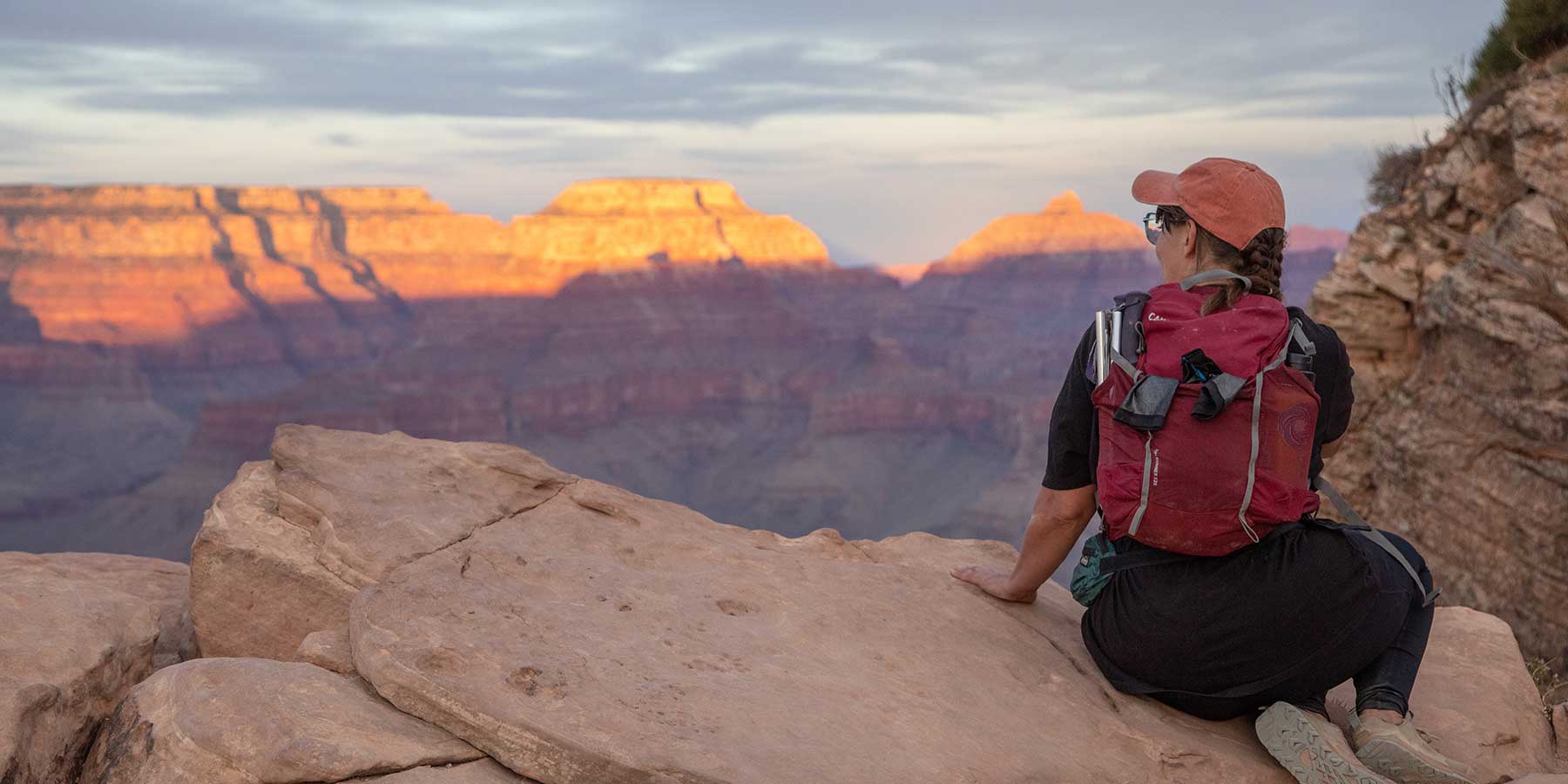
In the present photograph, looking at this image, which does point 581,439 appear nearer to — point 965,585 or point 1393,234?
point 1393,234

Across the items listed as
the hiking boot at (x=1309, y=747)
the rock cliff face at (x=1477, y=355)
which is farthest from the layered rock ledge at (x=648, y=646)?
the rock cliff face at (x=1477, y=355)

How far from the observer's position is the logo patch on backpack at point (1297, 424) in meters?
2.93

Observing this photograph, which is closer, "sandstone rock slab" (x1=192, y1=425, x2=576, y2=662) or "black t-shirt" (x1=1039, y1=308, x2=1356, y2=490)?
"black t-shirt" (x1=1039, y1=308, x2=1356, y2=490)

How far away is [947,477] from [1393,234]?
67188 millimetres

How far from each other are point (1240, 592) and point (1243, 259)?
2.97 feet

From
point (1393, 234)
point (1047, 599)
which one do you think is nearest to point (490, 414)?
point (1393, 234)

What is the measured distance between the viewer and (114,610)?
370cm

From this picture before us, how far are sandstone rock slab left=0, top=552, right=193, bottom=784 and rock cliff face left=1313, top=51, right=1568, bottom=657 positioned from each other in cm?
771

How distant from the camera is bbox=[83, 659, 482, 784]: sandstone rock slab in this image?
8.93ft

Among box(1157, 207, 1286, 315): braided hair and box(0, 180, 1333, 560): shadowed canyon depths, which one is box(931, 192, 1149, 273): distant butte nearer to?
box(0, 180, 1333, 560): shadowed canyon depths

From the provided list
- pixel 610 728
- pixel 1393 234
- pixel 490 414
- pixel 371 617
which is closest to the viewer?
pixel 610 728

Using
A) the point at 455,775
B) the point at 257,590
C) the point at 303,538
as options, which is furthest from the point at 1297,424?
the point at 257,590

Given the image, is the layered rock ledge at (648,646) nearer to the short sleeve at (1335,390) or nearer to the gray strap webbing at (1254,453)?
the gray strap webbing at (1254,453)

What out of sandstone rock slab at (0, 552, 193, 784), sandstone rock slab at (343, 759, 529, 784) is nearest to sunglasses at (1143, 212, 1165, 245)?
sandstone rock slab at (343, 759, 529, 784)
